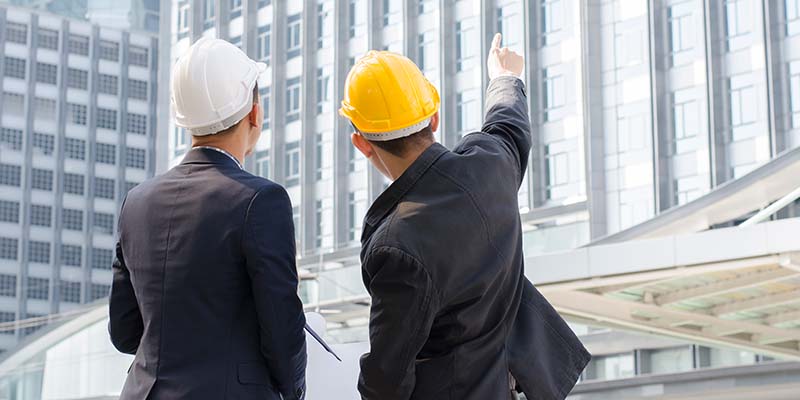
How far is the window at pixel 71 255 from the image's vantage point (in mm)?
90438

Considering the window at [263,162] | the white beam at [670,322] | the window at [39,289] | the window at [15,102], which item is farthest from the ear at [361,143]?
the window at [15,102]

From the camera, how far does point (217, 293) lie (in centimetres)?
294

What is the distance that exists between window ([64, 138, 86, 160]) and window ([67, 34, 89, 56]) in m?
7.11

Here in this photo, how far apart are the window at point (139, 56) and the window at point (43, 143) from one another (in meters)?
9.69

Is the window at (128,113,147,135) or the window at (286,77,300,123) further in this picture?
the window at (128,113,147,135)

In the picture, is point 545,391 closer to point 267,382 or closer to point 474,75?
point 267,382

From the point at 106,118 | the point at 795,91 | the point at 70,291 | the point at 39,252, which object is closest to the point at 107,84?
the point at 106,118

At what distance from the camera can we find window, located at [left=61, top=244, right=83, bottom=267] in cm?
9044

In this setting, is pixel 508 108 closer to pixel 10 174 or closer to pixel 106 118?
pixel 10 174

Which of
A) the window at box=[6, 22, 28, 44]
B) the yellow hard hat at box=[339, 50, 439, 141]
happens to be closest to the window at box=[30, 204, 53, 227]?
the window at box=[6, 22, 28, 44]

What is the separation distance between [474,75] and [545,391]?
43352 mm

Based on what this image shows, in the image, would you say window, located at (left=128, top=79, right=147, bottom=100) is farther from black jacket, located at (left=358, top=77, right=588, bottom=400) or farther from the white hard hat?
black jacket, located at (left=358, top=77, right=588, bottom=400)

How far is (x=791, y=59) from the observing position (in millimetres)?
34781

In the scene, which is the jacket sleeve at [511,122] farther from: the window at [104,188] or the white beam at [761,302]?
the window at [104,188]
